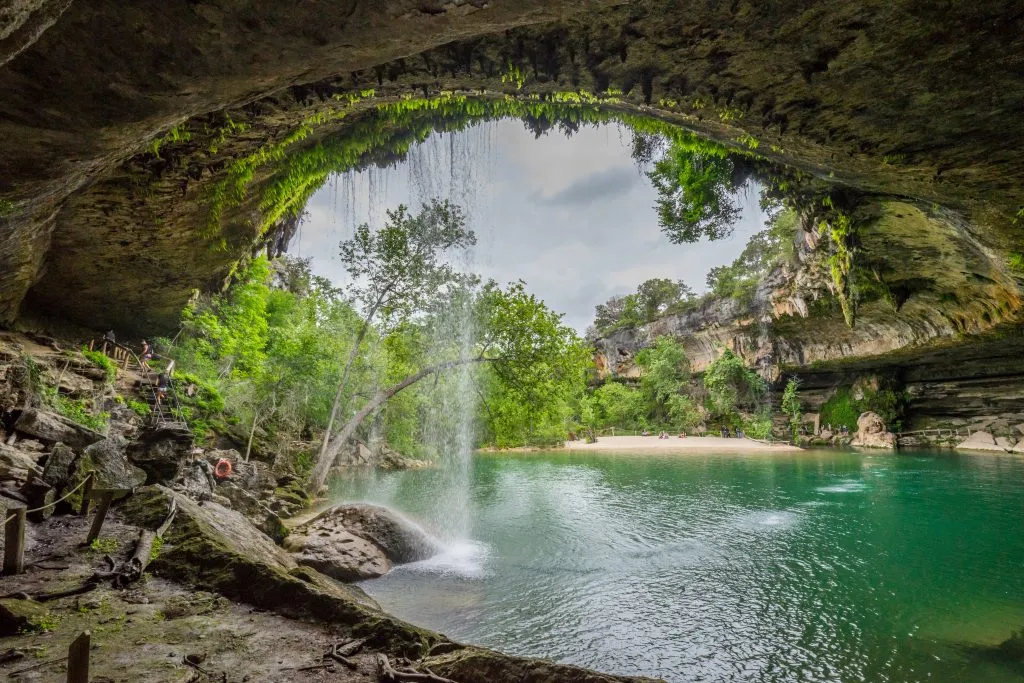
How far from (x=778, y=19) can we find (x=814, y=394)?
3457 centimetres

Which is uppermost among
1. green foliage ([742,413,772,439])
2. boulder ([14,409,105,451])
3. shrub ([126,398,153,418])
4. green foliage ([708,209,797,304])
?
green foliage ([708,209,797,304])

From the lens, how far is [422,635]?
346cm

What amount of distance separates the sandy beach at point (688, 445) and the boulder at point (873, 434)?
356 cm

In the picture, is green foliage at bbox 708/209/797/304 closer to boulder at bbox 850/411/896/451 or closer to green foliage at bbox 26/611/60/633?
boulder at bbox 850/411/896/451

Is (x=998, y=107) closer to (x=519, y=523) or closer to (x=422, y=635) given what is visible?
(x=422, y=635)

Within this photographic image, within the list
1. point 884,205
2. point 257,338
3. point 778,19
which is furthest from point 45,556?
→ point 884,205

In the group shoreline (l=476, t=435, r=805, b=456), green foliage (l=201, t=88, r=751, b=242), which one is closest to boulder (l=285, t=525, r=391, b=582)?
green foliage (l=201, t=88, r=751, b=242)

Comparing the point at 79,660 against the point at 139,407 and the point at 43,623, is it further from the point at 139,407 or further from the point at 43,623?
the point at 139,407

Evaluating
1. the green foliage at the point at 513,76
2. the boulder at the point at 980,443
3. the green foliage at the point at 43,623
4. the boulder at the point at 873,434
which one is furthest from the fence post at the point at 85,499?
the boulder at the point at 873,434

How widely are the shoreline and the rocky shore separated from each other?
24.7 m

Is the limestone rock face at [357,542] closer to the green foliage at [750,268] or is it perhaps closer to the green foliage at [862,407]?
the green foliage at [750,268]

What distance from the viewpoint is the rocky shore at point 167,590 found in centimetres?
292

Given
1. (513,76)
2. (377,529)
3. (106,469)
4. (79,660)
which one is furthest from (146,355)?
(79,660)

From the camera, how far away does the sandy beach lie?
2800 cm
